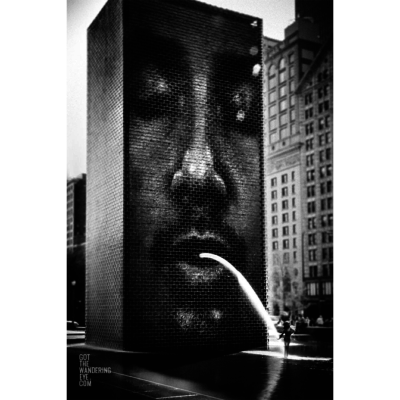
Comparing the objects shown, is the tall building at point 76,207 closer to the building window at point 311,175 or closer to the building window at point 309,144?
the building window at point 311,175

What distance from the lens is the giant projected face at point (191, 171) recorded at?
24.1 metres

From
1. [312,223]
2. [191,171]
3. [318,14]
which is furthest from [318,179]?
[191,171]

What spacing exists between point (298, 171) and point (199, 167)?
65.8 meters

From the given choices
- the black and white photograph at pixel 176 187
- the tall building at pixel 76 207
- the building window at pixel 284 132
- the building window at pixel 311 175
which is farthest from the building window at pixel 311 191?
the black and white photograph at pixel 176 187

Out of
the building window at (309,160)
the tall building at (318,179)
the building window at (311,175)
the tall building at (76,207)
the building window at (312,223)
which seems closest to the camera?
the tall building at (318,179)

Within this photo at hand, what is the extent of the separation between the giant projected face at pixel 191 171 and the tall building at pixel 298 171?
174 ft

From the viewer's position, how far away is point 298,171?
89.8 metres
